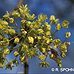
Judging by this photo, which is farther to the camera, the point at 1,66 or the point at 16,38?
the point at 1,66

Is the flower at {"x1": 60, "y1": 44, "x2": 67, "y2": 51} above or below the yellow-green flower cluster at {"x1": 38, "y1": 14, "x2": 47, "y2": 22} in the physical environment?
below

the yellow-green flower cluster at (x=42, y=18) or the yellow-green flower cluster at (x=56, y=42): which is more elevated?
the yellow-green flower cluster at (x=42, y=18)

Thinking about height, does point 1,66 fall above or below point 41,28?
below

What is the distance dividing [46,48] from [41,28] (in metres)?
0.20

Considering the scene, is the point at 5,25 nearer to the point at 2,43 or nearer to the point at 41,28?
the point at 2,43

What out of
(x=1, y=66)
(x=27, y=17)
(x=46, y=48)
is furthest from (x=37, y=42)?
(x=1, y=66)

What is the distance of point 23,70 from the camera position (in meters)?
1.94

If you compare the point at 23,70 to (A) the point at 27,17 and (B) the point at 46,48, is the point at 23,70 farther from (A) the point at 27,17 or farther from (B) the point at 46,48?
(A) the point at 27,17

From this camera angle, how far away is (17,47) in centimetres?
206

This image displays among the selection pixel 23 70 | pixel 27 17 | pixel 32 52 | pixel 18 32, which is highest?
pixel 27 17

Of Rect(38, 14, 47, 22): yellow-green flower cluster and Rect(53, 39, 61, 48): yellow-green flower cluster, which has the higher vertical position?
Rect(38, 14, 47, 22): yellow-green flower cluster

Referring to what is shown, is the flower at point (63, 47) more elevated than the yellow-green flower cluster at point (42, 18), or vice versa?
the yellow-green flower cluster at point (42, 18)

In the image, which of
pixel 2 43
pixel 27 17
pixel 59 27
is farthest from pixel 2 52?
pixel 59 27

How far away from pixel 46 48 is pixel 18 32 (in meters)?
0.33
